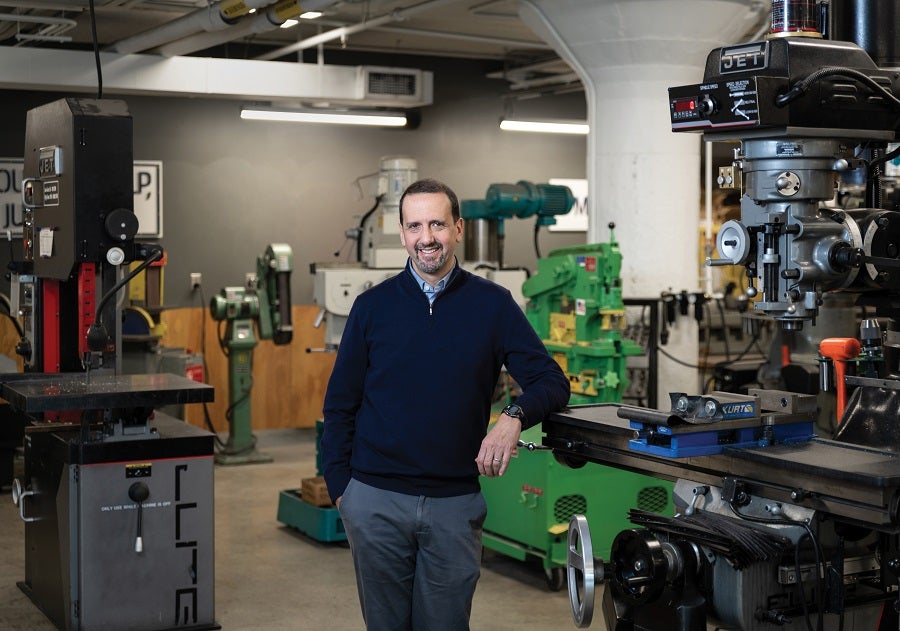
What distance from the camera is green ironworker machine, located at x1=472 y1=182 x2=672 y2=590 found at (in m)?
5.20

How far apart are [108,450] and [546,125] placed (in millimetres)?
6027

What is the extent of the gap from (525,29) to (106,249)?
4.91 m

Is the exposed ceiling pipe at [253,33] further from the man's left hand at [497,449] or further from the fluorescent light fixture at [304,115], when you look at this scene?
the man's left hand at [497,449]

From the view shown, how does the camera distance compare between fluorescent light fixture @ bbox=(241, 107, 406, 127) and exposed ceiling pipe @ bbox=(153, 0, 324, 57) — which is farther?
fluorescent light fixture @ bbox=(241, 107, 406, 127)

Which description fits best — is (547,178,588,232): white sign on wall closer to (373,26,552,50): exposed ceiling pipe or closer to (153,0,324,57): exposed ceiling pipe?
(373,26,552,50): exposed ceiling pipe

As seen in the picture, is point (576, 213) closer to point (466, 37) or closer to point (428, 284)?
point (466, 37)

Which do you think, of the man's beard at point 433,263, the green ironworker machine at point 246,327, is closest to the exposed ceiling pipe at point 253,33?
the green ironworker machine at point 246,327

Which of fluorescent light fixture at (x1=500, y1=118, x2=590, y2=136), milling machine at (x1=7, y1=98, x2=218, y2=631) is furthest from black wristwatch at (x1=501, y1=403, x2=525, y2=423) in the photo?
fluorescent light fixture at (x1=500, y1=118, x2=590, y2=136)

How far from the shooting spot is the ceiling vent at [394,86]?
8188 mm

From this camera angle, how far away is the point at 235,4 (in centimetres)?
604

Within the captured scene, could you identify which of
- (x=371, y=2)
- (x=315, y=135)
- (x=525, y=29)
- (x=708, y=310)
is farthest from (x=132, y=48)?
(x=708, y=310)

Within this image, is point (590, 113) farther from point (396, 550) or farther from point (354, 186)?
point (396, 550)

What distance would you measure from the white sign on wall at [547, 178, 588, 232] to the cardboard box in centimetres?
480

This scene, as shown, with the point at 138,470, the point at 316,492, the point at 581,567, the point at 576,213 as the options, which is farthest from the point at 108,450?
the point at 576,213
